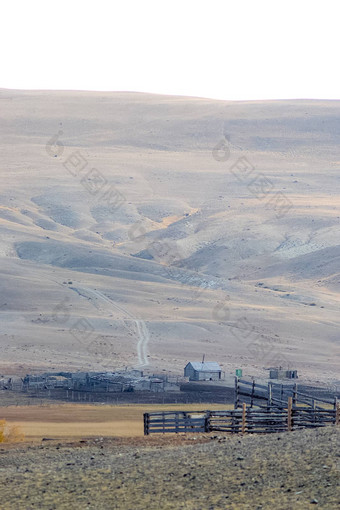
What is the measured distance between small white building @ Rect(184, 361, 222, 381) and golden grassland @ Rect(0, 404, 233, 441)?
43.6 feet

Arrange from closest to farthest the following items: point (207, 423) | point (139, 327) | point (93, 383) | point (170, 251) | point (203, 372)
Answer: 1. point (207, 423)
2. point (93, 383)
3. point (203, 372)
4. point (139, 327)
5. point (170, 251)

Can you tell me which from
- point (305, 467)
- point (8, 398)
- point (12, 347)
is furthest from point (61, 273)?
point (305, 467)

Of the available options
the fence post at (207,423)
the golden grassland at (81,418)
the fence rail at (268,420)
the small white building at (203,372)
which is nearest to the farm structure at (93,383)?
the small white building at (203,372)

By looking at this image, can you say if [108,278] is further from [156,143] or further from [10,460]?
[156,143]

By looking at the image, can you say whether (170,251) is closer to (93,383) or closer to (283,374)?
(283,374)

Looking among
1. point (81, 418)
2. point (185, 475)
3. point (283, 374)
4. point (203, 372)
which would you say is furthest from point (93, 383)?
point (185, 475)

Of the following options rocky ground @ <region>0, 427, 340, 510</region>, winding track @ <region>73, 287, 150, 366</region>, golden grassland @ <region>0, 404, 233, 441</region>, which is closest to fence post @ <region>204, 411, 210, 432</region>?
rocky ground @ <region>0, 427, 340, 510</region>

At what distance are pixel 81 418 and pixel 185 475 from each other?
91.9 feet

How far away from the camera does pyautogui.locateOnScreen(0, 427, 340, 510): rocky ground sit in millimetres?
14969

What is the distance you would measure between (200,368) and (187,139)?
5488 inches

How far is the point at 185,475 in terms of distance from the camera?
16.5 m

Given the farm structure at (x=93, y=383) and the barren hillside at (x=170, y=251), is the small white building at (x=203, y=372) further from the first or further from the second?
the barren hillside at (x=170, y=251)

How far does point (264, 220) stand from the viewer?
136000 mm

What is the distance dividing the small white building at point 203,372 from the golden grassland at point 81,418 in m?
13.3
